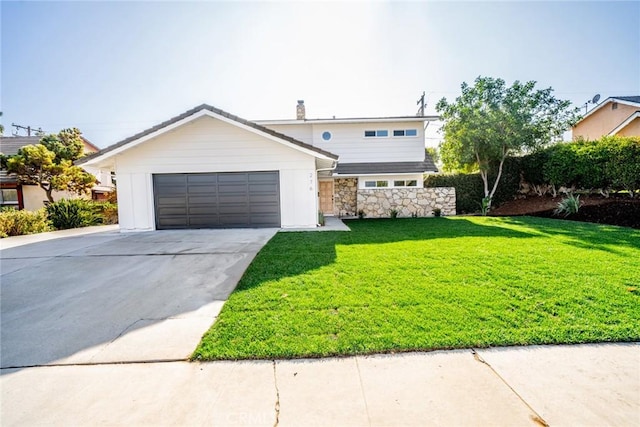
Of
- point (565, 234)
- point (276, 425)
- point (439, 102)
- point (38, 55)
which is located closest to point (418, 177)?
point (439, 102)

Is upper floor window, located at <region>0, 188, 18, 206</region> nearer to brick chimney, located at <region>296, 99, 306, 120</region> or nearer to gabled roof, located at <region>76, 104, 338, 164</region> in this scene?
gabled roof, located at <region>76, 104, 338, 164</region>

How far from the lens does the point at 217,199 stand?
35.2 feet

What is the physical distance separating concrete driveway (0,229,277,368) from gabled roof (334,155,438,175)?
857 centimetres

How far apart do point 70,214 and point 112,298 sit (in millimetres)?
11837

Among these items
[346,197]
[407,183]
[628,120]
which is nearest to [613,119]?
[628,120]

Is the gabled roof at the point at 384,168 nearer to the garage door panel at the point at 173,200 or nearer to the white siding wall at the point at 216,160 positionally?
the white siding wall at the point at 216,160

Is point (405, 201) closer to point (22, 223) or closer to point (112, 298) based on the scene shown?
A: point (112, 298)

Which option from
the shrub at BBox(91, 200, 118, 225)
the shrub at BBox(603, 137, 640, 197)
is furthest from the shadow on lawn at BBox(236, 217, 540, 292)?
the shrub at BBox(91, 200, 118, 225)

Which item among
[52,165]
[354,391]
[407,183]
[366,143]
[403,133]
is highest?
[403,133]

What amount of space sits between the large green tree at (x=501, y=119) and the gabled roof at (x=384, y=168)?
2039 millimetres

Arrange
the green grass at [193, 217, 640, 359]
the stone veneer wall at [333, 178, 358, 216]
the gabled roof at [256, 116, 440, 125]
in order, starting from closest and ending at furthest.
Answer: the green grass at [193, 217, 640, 359], the gabled roof at [256, 116, 440, 125], the stone veneer wall at [333, 178, 358, 216]

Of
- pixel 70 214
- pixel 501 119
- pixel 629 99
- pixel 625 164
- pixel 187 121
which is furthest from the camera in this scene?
pixel 629 99

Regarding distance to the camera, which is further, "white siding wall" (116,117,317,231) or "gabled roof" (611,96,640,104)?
"gabled roof" (611,96,640,104)

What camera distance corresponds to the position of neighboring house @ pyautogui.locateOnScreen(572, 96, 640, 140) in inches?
643
